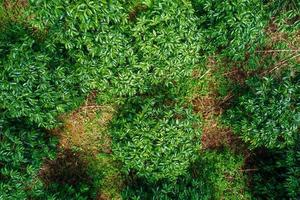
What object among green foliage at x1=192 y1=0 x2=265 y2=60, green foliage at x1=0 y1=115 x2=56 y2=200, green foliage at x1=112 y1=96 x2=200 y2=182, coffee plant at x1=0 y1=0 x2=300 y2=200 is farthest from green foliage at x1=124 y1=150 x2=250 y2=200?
green foliage at x1=192 y1=0 x2=265 y2=60

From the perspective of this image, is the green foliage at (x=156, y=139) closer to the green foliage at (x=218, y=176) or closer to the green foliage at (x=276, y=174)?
the green foliage at (x=218, y=176)

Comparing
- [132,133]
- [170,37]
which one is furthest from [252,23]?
[132,133]

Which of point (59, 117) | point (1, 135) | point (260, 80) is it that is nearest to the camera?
point (1, 135)

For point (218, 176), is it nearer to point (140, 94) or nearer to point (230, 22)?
point (140, 94)

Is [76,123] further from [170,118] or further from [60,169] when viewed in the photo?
[170,118]

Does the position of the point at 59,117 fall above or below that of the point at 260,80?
below

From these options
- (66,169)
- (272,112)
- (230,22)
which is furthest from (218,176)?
(230,22)

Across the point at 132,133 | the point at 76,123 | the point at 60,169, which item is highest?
the point at 132,133

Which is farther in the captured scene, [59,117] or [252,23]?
[59,117]
